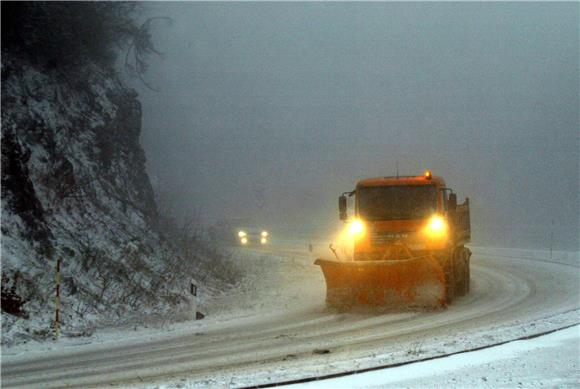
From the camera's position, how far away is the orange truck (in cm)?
1425

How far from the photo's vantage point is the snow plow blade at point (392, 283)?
555 inches

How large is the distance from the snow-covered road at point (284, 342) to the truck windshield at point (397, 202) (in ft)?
7.80

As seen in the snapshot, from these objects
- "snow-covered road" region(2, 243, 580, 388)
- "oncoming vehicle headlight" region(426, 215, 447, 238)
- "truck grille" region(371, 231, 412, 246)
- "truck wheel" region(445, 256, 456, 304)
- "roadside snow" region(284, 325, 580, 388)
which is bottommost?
"snow-covered road" region(2, 243, 580, 388)

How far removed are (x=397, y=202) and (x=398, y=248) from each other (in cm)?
115

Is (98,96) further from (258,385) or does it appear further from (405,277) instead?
(258,385)

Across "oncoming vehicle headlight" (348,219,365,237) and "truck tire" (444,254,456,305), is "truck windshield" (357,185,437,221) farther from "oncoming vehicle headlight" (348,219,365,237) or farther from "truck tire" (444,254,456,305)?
"truck tire" (444,254,456,305)

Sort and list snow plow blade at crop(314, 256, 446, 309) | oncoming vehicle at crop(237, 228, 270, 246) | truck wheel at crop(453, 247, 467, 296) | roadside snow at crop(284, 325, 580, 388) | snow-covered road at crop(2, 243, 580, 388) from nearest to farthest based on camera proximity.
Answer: roadside snow at crop(284, 325, 580, 388) < snow-covered road at crop(2, 243, 580, 388) < snow plow blade at crop(314, 256, 446, 309) < truck wheel at crop(453, 247, 467, 296) < oncoming vehicle at crop(237, 228, 270, 246)

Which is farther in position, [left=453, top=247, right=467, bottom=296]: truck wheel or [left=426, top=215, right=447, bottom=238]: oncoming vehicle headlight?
[left=453, top=247, right=467, bottom=296]: truck wheel

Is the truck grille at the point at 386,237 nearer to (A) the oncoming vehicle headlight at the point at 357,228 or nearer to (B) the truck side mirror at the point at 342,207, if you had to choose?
(A) the oncoming vehicle headlight at the point at 357,228

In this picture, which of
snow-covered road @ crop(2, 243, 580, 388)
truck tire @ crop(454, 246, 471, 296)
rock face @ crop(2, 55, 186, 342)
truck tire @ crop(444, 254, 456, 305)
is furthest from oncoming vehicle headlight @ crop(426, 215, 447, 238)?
rock face @ crop(2, 55, 186, 342)

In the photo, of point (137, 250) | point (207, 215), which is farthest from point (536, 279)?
point (207, 215)

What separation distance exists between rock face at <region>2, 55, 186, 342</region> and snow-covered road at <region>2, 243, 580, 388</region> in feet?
6.26

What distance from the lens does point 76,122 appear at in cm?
2002

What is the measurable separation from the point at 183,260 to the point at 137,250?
263cm
